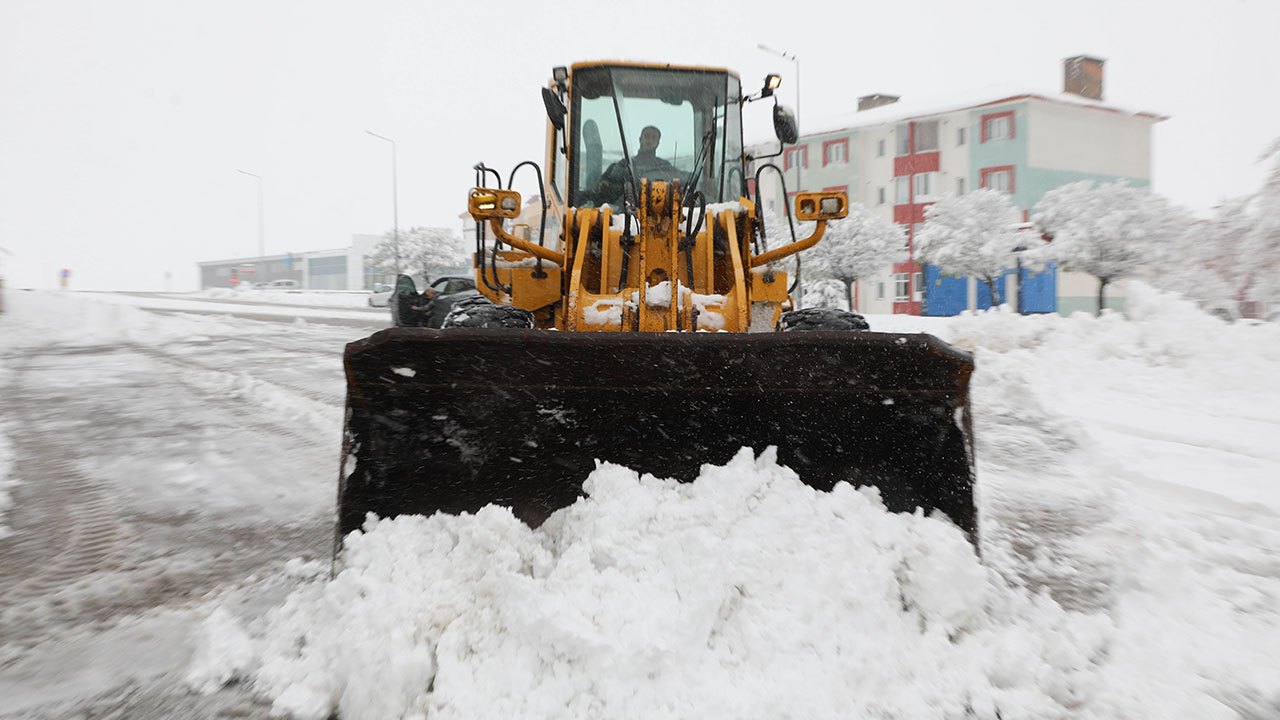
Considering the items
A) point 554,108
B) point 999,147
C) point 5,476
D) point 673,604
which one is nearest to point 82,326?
point 5,476

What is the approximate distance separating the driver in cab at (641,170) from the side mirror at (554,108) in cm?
44

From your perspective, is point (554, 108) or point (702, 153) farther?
point (702, 153)

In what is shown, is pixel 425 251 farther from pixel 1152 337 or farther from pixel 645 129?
pixel 645 129

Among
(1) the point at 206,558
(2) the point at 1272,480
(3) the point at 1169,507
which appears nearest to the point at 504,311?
(1) the point at 206,558

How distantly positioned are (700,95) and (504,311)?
6.50 ft

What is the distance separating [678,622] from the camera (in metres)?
2.29

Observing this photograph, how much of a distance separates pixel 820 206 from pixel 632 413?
82.0 inches

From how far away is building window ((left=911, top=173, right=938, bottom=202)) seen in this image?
118 feet

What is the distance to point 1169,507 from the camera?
411 cm

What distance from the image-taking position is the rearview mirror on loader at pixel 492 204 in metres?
4.34

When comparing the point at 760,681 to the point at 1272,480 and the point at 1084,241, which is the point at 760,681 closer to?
the point at 1272,480

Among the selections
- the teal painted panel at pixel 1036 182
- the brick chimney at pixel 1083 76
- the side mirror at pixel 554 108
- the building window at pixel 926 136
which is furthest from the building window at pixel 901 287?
the side mirror at pixel 554 108

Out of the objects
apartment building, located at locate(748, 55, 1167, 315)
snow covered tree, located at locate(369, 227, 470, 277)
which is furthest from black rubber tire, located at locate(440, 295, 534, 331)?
snow covered tree, located at locate(369, 227, 470, 277)

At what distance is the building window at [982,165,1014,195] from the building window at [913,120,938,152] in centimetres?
266
